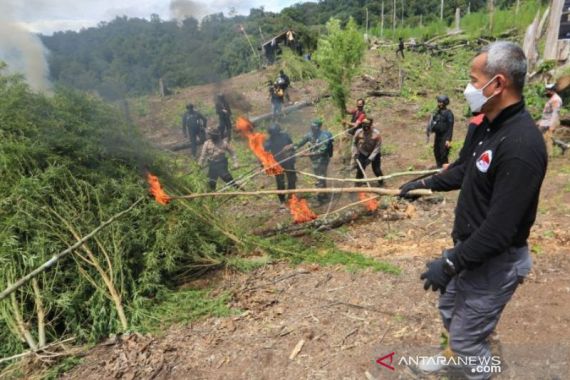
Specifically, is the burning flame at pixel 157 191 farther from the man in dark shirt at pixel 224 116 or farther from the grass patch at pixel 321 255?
the man in dark shirt at pixel 224 116

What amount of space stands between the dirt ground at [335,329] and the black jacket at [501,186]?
1466mm

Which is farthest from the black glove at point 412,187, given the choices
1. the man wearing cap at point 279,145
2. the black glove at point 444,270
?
the man wearing cap at point 279,145

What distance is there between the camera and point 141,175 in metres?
5.27

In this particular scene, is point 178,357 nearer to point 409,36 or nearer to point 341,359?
point 341,359

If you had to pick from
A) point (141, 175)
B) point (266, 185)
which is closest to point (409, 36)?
point (266, 185)

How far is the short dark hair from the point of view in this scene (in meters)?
1.87

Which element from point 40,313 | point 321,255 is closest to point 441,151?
point 321,255

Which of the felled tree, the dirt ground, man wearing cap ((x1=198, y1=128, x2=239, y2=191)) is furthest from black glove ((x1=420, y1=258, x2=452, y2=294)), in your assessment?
the felled tree

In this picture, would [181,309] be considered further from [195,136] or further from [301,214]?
[195,136]

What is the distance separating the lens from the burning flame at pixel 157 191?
4941mm

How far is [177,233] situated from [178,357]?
1.61 m

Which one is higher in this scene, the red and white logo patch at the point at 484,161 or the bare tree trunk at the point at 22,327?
the red and white logo patch at the point at 484,161

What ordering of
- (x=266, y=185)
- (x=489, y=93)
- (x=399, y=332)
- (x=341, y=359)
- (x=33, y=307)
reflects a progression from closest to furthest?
(x=489, y=93)
(x=341, y=359)
(x=399, y=332)
(x=33, y=307)
(x=266, y=185)

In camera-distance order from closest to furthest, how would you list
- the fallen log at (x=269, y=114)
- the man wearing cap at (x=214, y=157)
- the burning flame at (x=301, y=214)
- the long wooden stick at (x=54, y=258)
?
the long wooden stick at (x=54, y=258), the burning flame at (x=301, y=214), the man wearing cap at (x=214, y=157), the fallen log at (x=269, y=114)
